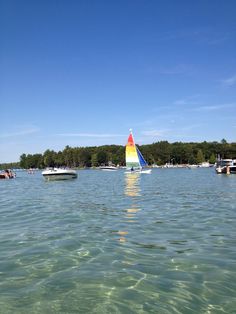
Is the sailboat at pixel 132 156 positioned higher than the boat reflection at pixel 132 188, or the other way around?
the sailboat at pixel 132 156

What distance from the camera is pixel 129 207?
27.0m

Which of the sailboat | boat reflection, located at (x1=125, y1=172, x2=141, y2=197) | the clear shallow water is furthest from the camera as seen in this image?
the sailboat

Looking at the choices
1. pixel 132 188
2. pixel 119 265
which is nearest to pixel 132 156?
pixel 132 188

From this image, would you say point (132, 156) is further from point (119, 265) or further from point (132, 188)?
point (119, 265)

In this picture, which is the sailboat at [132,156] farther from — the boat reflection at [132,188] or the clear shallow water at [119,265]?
the clear shallow water at [119,265]

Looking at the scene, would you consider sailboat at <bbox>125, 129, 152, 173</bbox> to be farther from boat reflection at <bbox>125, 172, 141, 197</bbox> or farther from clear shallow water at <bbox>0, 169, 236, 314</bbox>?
clear shallow water at <bbox>0, 169, 236, 314</bbox>

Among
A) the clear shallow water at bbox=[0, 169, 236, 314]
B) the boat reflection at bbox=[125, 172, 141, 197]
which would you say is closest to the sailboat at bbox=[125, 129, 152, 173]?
the boat reflection at bbox=[125, 172, 141, 197]

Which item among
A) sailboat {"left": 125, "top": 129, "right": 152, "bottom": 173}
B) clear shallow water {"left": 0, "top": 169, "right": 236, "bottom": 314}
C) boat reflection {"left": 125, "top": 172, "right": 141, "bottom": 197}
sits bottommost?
clear shallow water {"left": 0, "top": 169, "right": 236, "bottom": 314}

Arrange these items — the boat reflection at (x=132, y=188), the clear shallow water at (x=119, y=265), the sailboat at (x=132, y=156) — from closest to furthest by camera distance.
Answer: the clear shallow water at (x=119, y=265) < the boat reflection at (x=132, y=188) < the sailboat at (x=132, y=156)

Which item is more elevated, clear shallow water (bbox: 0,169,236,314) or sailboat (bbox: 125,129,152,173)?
sailboat (bbox: 125,129,152,173)

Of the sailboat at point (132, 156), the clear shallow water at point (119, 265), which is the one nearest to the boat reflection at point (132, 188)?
the clear shallow water at point (119, 265)

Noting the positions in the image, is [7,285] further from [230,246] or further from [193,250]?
[230,246]

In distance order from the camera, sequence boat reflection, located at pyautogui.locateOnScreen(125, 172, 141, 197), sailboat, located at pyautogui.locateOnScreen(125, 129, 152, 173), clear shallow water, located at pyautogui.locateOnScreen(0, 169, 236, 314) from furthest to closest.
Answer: sailboat, located at pyautogui.locateOnScreen(125, 129, 152, 173), boat reflection, located at pyautogui.locateOnScreen(125, 172, 141, 197), clear shallow water, located at pyautogui.locateOnScreen(0, 169, 236, 314)

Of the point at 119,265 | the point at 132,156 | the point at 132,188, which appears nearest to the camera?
the point at 119,265
